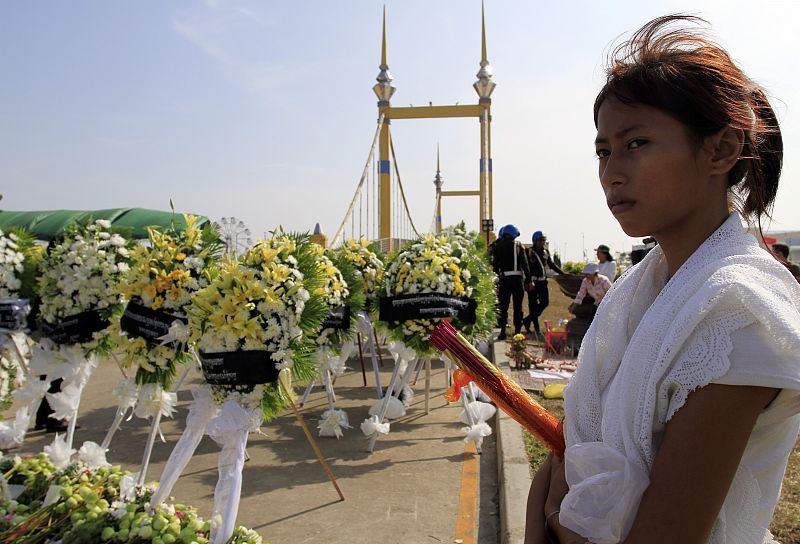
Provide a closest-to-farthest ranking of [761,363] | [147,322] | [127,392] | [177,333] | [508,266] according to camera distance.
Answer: [761,363]
[177,333]
[147,322]
[127,392]
[508,266]

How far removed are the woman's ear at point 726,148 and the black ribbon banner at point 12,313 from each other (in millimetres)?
4719

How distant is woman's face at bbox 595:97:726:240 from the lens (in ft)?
3.33

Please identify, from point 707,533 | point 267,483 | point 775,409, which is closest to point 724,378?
point 775,409

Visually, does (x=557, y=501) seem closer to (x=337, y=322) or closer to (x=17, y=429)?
(x=337, y=322)

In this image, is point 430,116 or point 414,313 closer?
point 414,313

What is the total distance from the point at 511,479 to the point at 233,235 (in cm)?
243

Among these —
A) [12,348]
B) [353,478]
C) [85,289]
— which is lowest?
[353,478]

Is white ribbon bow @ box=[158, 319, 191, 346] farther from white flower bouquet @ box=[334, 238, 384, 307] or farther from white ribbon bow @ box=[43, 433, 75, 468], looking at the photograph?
white flower bouquet @ box=[334, 238, 384, 307]

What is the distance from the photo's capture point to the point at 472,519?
3.76 m

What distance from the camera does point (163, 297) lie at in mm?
3357

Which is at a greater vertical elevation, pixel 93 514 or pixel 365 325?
pixel 365 325


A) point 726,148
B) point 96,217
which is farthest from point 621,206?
point 96,217

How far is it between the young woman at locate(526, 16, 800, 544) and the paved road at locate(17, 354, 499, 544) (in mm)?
2682

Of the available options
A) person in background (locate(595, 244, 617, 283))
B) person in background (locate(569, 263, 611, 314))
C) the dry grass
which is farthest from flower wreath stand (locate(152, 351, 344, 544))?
person in background (locate(595, 244, 617, 283))
